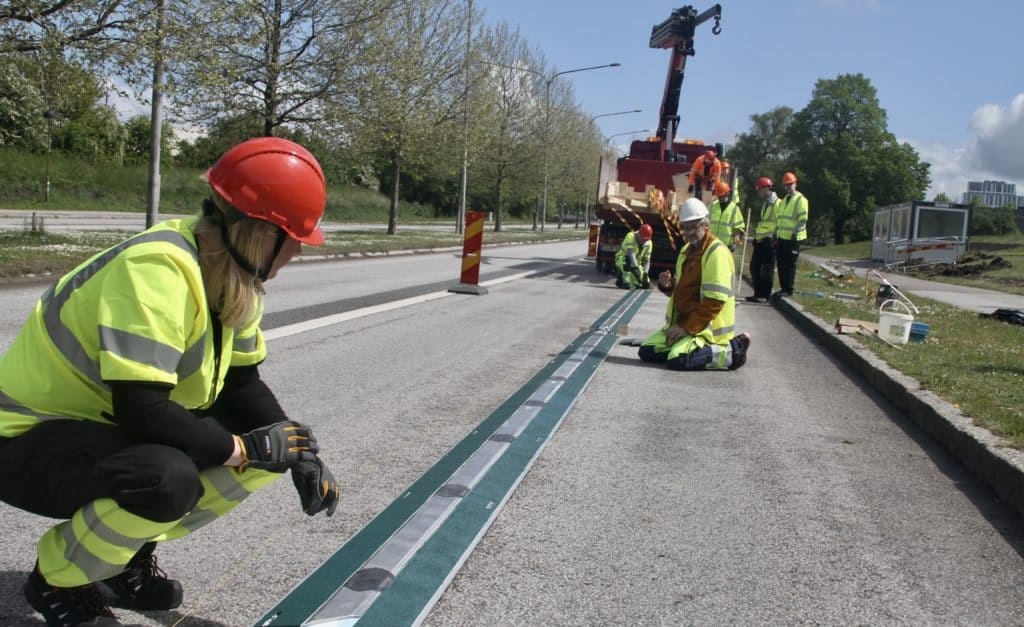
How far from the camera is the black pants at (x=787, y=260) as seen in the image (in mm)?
15930

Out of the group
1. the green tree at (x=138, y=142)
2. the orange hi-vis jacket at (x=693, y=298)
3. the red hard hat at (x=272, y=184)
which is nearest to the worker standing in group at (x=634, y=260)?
the orange hi-vis jacket at (x=693, y=298)

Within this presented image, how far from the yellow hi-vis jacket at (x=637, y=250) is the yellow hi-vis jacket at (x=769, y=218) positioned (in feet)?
7.95

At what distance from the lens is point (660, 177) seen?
67.4 ft

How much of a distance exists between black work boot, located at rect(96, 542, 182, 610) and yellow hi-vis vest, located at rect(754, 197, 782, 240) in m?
14.3

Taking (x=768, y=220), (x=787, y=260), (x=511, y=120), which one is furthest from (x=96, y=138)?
(x=787, y=260)

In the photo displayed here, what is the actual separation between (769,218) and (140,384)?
1472cm

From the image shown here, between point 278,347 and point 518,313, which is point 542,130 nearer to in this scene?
point 518,313

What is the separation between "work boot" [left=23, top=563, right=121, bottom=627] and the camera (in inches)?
97.3

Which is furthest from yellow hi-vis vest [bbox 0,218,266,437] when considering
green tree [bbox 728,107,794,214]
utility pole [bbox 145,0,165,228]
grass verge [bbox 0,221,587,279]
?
green tree [bbox 728,107,794,214]

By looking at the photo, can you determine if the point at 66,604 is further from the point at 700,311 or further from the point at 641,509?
the point at 700,311

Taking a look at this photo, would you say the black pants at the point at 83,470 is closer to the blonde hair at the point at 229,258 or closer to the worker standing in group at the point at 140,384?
the worker standing in group at the point at 140,384

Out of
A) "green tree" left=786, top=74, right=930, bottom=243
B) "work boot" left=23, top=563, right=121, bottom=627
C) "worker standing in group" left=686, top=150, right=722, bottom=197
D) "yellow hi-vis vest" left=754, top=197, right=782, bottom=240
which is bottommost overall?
"work boot" left=23, top=563, right=121, bottom=627

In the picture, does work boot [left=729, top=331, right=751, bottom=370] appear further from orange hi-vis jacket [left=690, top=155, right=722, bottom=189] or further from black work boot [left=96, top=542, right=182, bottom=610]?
orange hi-vis jacket [left=690, top=155, right=722, bottom=189]

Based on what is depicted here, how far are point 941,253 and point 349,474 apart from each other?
31.8 metres
